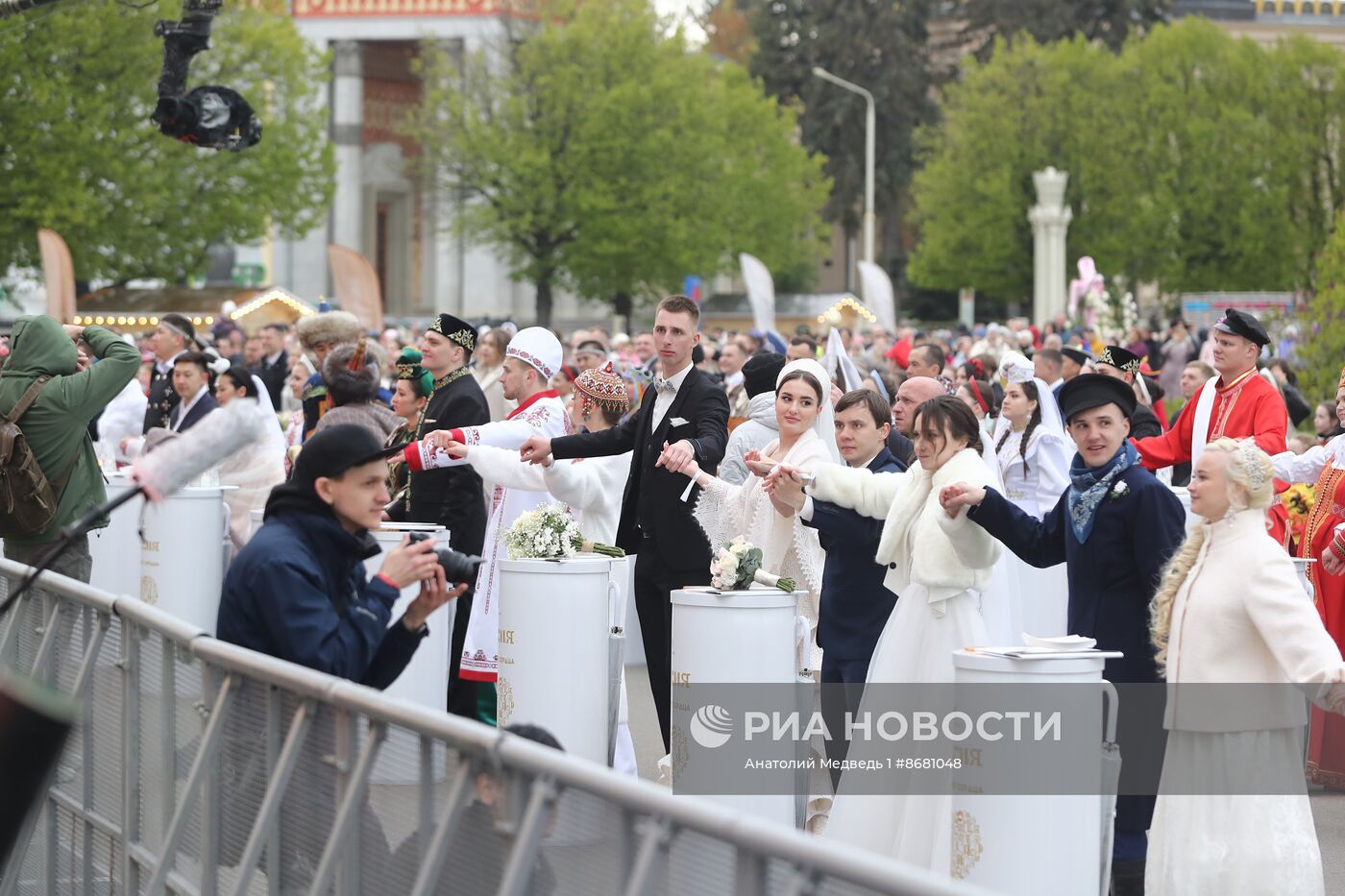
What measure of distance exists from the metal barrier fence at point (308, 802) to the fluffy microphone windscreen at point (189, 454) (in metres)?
0.67

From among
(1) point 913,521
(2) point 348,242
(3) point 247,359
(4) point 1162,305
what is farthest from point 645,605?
(2) point 348,242

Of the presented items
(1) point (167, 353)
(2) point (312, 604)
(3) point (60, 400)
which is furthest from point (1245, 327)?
(1) point (167, 353)

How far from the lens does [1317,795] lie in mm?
9805

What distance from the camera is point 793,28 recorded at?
7775cm

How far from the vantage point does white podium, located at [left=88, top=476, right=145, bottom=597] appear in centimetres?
1277

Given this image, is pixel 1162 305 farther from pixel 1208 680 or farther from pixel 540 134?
pixel 1208 680

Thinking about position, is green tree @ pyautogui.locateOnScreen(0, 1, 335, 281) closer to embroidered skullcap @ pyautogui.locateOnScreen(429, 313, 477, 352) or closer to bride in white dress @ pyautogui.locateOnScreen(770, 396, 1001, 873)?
embroidered skullcap @ pyautogui.locateOnScreen(429, 313, 477, 352)

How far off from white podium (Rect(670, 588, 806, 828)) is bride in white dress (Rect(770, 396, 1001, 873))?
1.63 feet

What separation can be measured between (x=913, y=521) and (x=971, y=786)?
5.21 ft

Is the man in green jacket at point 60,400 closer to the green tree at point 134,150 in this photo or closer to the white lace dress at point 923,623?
the white lace dress at point 923,623

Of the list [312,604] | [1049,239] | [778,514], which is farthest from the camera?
[1049,239]

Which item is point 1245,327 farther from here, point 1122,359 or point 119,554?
point 119,554

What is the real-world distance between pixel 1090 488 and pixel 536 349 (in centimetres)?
364

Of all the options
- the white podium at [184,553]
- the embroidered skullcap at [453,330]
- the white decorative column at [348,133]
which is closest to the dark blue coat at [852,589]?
the embroidered skullcap at [453,330]
